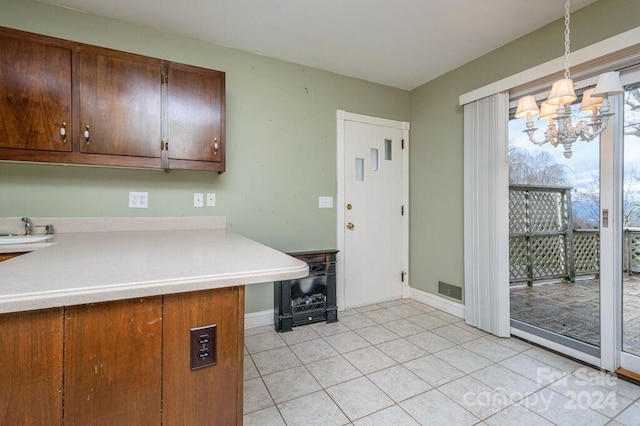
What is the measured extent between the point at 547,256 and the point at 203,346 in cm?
405

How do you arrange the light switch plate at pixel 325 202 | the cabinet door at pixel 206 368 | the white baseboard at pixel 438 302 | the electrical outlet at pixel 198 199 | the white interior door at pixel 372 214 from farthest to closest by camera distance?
the white interior door at pixel 372 214 → the light switch plate at pixel 325 202 → the white baseboard at pixel 438 302 → the electrical outlet at pixel 198 199 → the cabinet door at pixel 206 368

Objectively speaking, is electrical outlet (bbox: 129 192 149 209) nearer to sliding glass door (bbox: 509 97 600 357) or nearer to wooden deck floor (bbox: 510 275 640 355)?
sliding glass door (bbox: 509 97 600 357)

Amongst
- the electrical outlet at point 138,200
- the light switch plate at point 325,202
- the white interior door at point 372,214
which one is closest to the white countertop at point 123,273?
the electrical outlet at point 138,200

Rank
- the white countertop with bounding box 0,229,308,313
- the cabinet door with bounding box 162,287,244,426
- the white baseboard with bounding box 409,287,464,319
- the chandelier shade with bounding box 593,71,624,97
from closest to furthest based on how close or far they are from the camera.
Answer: the white countertop with bounding box 0,229,308,313 < the cabinet door with bounding box 162,287,244,426 < the chandelier shade with bounding box 593,71,624,97 < the white baseboard with bounding box 409,287,464,319

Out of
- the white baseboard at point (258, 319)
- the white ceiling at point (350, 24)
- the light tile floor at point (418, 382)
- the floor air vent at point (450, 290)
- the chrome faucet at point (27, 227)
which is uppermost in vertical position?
the white ceiling at point (350, 24)

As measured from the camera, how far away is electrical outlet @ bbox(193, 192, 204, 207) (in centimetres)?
246

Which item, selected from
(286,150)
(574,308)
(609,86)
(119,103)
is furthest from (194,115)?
(574,308)

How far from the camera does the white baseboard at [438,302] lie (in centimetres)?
293

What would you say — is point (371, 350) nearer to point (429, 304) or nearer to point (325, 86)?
point (429, 304)

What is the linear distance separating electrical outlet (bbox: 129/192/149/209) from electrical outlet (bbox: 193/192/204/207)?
34 centimetres

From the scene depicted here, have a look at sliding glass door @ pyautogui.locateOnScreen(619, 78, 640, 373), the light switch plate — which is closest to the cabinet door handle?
the light switch plate

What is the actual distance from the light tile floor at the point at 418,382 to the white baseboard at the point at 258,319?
9 centimetres

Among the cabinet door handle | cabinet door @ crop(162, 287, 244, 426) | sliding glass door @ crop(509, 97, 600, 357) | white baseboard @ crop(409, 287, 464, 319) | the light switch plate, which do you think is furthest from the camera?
the light switch plate

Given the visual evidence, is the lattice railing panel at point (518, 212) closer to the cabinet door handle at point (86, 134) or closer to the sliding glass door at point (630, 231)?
the sliding glass door at point (630, 231)
